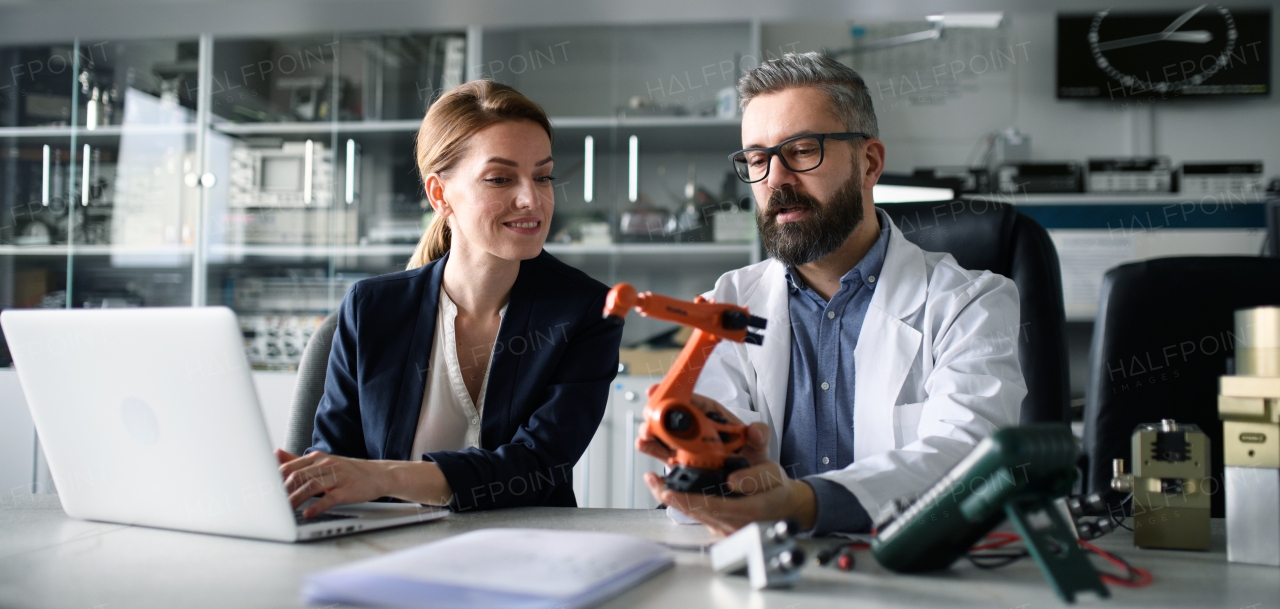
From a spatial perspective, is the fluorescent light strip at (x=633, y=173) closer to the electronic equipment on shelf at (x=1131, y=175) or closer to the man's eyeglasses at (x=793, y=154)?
the electronic equipment on shelf at (x=1131, y=175)

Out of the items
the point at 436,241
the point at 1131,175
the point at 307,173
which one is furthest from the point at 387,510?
the point at 1131,175

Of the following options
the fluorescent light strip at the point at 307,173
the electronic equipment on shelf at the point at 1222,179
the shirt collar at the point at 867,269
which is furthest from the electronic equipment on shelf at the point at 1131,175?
the fluorescent light strip at the point at 307,173

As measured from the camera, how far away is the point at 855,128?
1.34 metres

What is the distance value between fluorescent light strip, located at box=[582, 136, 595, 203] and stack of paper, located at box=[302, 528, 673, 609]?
2433mm

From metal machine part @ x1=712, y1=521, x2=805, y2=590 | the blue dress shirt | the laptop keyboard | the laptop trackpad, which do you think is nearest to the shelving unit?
the blue dress shirt

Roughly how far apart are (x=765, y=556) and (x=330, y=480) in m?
0.55

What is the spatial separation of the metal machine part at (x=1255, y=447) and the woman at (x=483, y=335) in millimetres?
809

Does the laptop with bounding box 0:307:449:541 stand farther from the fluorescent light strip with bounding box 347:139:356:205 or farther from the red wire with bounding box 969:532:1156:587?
the fluorescent light strip with bounding box 347:139:356:205

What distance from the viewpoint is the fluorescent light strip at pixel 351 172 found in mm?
3127

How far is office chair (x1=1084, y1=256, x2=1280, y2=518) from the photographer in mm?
1489

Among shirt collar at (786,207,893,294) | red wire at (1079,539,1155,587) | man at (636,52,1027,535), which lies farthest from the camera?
shirt collar at (786,207,893,294)

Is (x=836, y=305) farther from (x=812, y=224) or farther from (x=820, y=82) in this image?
(x=820, y=82)

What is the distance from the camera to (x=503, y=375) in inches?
49.8

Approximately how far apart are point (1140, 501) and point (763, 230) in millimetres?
691
